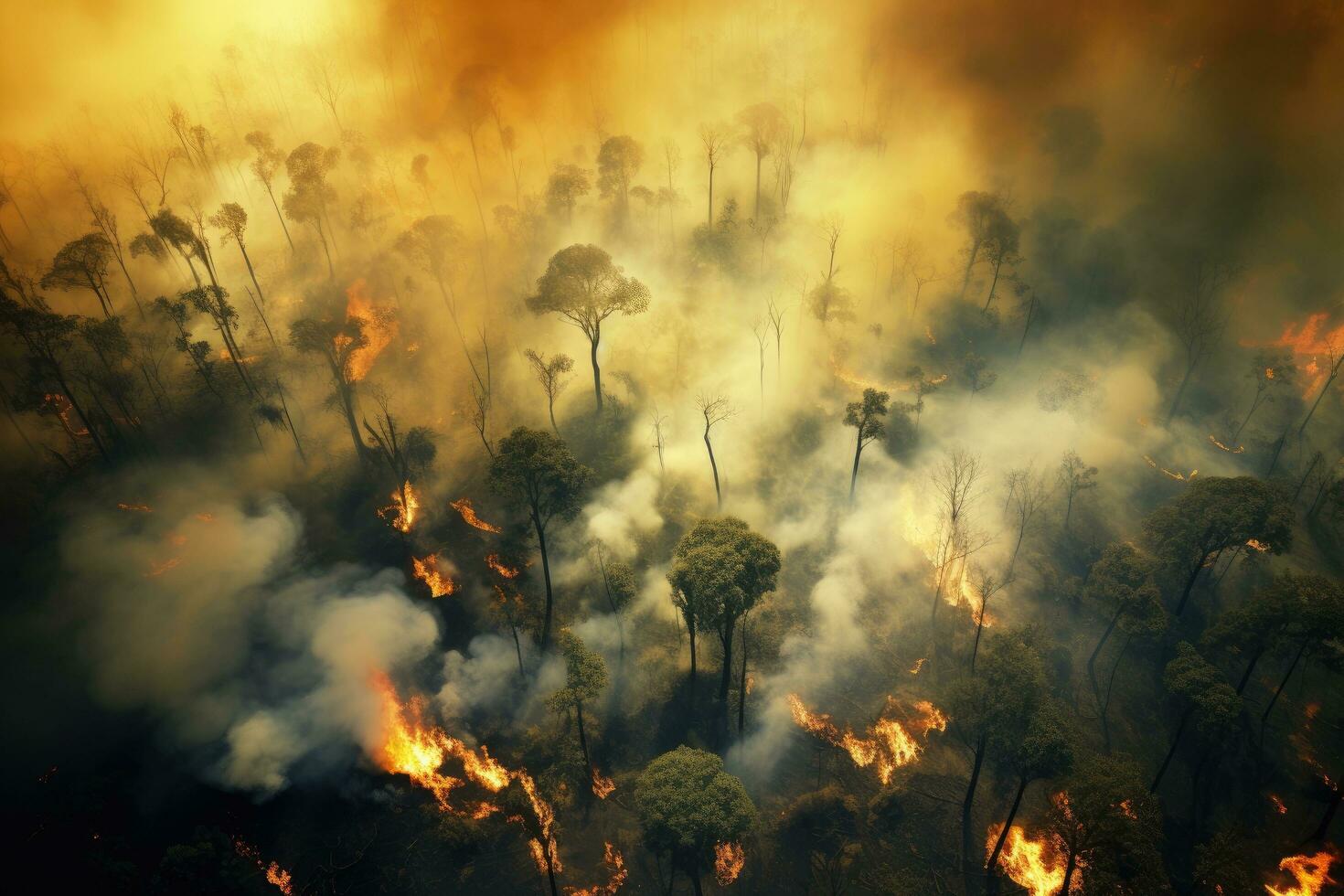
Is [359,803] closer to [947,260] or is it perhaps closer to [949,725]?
[949,725]

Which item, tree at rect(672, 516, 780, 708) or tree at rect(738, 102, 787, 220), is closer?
tree at rect(672, 516, 780, 708)

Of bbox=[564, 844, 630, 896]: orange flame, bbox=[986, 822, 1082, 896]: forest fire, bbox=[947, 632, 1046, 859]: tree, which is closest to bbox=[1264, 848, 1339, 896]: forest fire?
bbox=[986, 822, 1082, 896]: forest fire

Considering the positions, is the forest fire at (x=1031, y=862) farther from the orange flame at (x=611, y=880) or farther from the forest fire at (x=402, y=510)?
the forest fire at (x=402, y=510)

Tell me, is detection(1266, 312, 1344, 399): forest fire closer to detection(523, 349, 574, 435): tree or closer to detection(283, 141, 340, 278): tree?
detection(523, 349, 574, 435): tree

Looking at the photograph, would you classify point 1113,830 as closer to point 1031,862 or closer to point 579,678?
point 1031,862

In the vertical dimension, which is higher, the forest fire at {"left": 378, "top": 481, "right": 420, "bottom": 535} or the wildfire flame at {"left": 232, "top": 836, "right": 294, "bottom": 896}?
the forest fire at {"left": 378, "top": 481, "right": 420, "bottom": 535}

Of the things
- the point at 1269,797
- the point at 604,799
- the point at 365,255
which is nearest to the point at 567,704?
the point at 604,799

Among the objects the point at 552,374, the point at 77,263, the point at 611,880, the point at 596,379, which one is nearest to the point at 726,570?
the point at 611,880
